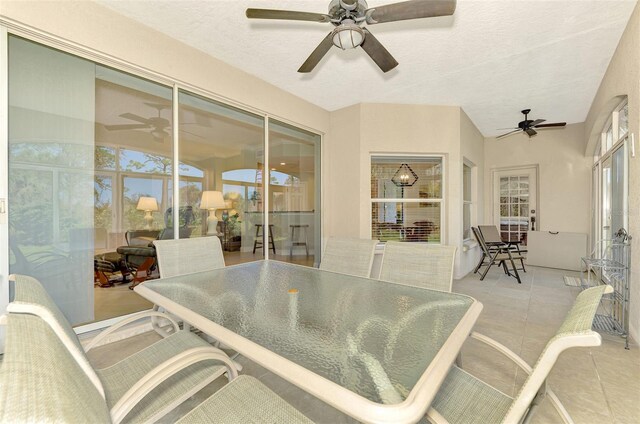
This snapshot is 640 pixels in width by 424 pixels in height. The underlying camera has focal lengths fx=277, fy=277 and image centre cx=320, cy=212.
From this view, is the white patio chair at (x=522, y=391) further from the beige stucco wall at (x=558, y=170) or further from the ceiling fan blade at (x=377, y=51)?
the beige stucco wall at (x=558, y=170)

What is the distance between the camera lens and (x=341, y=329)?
114cm

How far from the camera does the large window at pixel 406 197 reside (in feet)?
14.6

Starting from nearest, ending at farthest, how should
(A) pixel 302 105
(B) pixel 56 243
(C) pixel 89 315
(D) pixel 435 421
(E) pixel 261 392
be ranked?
(D) pixel 435 421 < (E) pixel 261 392 < (B) pixel 56 243 < (C) pixel 89 315 < (A) pixel 302 105

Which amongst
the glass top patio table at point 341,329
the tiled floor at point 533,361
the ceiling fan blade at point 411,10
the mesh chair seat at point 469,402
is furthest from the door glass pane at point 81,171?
the mesh chair seat at point 469,402

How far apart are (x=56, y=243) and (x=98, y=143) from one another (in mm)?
871

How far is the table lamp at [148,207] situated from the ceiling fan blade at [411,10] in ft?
7.96

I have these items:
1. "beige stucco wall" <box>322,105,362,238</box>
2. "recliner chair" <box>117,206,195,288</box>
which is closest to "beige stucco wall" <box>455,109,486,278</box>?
"beige stucco wall" <box>322,105,362,238</box>

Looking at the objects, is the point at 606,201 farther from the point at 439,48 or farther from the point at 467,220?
the point at 439,48

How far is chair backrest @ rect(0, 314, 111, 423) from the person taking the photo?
43 cm

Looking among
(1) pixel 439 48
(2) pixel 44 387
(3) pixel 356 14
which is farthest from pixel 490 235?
(2) pixel 44 387

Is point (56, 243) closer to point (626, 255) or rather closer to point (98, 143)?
point (98, 143)

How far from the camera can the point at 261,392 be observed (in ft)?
3.70

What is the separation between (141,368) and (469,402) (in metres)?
1.44

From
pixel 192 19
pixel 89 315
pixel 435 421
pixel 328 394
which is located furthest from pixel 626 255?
pixel 89 315
